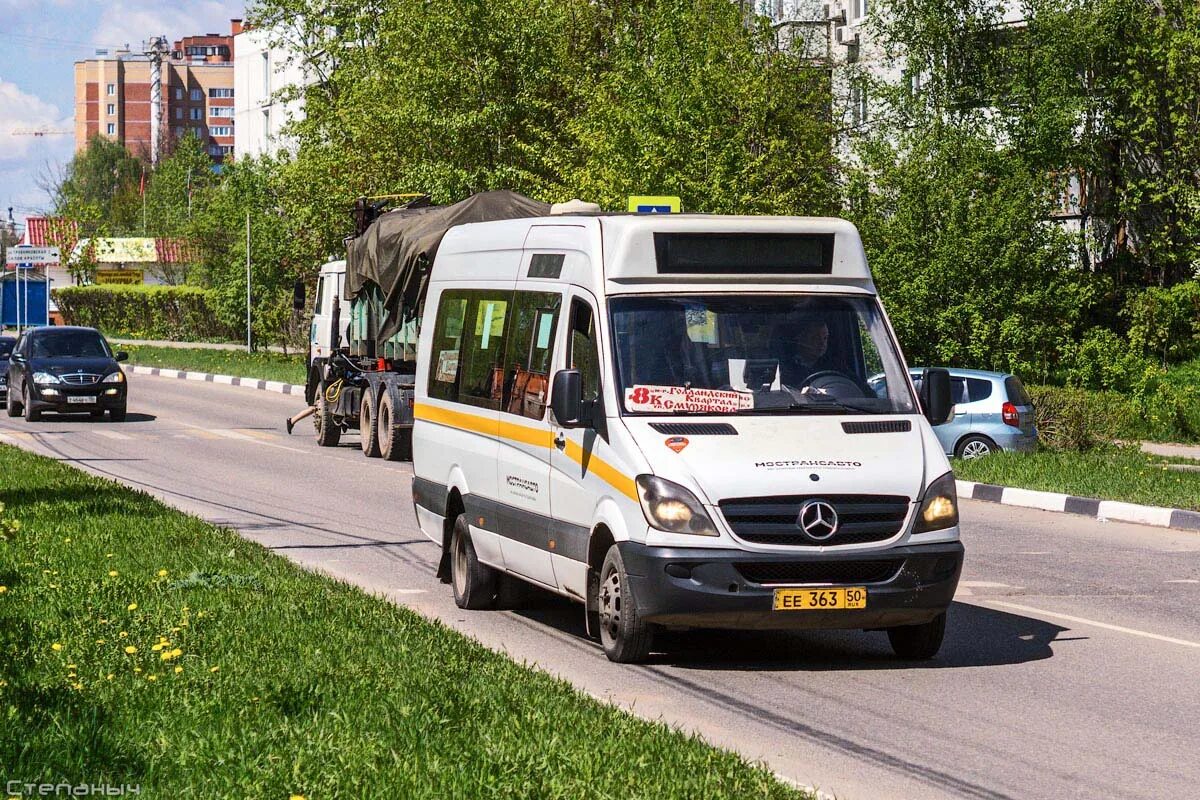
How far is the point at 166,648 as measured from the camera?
323 inches

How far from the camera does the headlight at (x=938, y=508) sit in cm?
895

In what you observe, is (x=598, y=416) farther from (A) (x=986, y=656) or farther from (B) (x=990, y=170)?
(B) (x=990, y=170)

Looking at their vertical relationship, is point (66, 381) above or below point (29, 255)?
below

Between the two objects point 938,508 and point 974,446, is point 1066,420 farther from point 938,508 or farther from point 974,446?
point 938,508

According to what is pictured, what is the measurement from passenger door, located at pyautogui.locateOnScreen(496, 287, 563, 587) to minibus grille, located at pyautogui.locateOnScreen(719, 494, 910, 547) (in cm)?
159

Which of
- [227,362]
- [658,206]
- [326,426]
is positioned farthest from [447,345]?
[227,362]

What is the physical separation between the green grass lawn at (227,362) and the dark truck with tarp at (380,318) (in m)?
15.7

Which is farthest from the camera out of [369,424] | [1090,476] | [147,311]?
[147,311]

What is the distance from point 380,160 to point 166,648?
1410 inches

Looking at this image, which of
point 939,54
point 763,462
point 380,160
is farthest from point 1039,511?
point 380,160

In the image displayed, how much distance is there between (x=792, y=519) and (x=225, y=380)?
38.9m

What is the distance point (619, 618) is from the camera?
29.9ft

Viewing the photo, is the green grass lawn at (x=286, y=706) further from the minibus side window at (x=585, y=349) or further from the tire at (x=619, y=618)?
the minibus side window at (x=585, y=349)

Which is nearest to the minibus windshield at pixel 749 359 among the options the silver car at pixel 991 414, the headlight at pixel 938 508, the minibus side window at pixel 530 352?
the headlight at pixel 938 508
